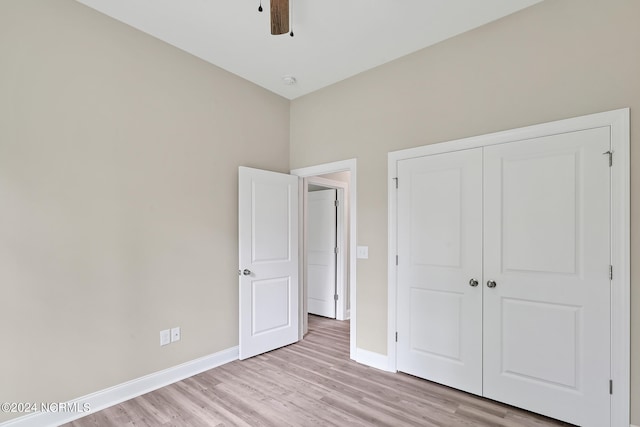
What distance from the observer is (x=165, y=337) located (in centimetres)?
269

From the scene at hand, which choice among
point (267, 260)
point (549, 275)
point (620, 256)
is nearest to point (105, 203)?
point (267, 260)

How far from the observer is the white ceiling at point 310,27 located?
7.51ft

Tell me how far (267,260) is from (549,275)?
8.17 ft

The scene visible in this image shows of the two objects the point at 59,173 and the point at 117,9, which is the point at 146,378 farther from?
the point at 117,9

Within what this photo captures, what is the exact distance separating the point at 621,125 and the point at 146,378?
3.85 meters

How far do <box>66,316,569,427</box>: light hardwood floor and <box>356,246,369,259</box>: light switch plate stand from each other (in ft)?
3.49

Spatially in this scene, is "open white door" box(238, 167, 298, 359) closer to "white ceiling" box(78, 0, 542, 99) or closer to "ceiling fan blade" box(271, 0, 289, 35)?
"white ceiling" box(78, 0, 542, 99)

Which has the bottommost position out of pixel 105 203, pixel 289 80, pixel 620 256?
pixel 620 256

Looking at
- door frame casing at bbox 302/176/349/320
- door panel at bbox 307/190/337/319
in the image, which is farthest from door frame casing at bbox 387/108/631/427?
door panel at bbox 307/190/337/319

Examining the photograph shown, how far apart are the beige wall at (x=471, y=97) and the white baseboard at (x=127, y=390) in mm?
1453

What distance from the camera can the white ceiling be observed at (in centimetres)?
229

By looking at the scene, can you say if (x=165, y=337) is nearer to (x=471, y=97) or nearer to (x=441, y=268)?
(x=441, y=268)

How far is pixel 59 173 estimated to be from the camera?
2160 millimetres

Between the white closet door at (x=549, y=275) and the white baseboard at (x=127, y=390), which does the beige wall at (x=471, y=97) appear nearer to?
the white closet door at (x=549, y=275)
